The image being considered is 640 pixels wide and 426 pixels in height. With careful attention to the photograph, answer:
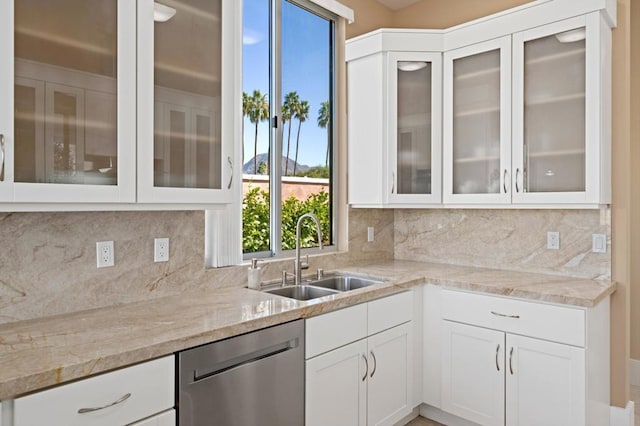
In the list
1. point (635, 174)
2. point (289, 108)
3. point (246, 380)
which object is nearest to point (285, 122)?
point (289, 108)

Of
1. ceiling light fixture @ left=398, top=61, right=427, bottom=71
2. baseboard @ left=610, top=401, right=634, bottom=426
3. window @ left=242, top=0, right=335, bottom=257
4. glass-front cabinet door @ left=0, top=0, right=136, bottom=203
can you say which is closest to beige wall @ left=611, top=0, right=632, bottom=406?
baseboard @ left=610, top=401, right=634, bottom=426

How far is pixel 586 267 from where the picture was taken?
2.62 meters

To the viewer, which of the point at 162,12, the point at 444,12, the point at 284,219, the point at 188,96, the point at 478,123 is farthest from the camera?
the point at 444,12

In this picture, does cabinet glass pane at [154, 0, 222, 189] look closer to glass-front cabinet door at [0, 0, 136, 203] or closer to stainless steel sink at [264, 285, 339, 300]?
glass-front cabinet door at [0, 0, 136, 203]

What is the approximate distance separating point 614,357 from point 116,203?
2782 millimetres

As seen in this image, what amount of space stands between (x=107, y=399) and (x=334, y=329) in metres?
1.05

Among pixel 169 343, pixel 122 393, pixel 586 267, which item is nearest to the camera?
pixel 122 393

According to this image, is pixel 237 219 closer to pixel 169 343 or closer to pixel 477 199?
pixel 169 343

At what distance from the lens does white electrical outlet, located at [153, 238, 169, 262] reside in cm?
207

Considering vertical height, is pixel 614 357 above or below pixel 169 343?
below

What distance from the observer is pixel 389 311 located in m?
2.41

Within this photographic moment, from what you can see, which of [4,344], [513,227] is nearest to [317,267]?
[513,227]

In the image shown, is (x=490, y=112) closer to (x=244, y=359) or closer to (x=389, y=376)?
(x=389, y=376)

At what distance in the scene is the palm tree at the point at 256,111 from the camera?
107 inches
